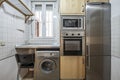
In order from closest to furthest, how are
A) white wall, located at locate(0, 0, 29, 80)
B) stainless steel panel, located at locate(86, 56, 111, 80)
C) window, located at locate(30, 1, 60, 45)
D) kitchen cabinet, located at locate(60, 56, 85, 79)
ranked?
white wall, located at locate(0, 0, 29, 80), stainless steel panel, located at locate(86, 56, 111, 80), kitchen cabinet, located at locate(60, 56, 85, 79), window, located at locate(30, 1, 60, 45)

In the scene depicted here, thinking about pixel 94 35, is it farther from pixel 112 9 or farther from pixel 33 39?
pixel 33 39

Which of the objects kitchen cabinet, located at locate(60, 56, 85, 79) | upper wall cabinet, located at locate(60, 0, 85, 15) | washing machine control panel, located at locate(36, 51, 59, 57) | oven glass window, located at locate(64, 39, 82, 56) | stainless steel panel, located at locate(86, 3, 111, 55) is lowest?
kitchen cabinet, located at locate(60, 56, 85, 79)

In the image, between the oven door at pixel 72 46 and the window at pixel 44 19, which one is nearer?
the oven door at pixel 72 46

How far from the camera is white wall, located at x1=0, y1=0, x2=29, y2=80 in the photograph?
276 cm

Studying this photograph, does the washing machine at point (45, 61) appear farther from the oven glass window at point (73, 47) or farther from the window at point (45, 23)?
the window at point (45, 23)

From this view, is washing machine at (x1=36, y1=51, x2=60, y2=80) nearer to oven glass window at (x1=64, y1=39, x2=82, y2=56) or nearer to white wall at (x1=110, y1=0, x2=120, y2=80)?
oven glass window at (x1=64, y1=39, x2=82, y2=56)

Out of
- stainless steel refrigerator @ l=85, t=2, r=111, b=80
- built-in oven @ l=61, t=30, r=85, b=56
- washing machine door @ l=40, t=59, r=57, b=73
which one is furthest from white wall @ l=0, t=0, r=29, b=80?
A: stainless steel refrigerator @ l=85, t=2, r=111, b=80

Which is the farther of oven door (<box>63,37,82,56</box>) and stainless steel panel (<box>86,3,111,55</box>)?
oven door (<box>63,37,82,56</box>)

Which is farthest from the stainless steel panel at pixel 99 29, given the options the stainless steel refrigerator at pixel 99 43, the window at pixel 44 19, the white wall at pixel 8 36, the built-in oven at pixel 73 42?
the window at pixel 44 19

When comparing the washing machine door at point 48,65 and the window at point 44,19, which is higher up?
the window at point 44,19

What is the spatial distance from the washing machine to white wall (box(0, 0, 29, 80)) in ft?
1.82

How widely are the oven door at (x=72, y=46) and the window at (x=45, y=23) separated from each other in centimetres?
103

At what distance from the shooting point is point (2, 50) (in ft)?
9.07

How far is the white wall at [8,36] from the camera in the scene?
2.76m
